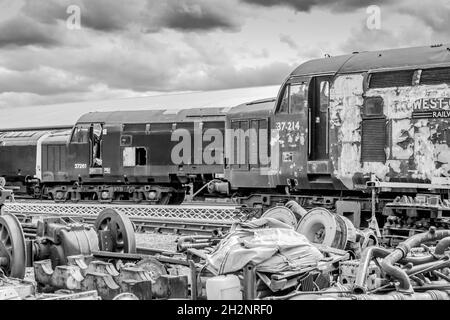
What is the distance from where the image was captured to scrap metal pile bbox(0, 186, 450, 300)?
525cm

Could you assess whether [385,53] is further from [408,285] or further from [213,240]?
[408,285]

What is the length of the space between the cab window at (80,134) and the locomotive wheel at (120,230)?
15604 millimetres

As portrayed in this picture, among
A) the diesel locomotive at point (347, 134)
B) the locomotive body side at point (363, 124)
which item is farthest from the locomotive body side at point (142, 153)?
the locomotive body side at point (363, 124)

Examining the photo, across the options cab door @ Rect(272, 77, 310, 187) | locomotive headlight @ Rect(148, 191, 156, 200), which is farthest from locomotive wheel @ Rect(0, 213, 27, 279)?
locomotive headlight @ Rect(148, 191, 156, 200)

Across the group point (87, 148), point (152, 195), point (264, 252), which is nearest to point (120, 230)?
point (264, 252)

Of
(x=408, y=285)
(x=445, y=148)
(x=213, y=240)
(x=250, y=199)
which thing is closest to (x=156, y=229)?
(x=250, y=199)

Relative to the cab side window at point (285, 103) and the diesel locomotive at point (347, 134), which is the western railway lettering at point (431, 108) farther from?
the cab side window at point (285, 103)

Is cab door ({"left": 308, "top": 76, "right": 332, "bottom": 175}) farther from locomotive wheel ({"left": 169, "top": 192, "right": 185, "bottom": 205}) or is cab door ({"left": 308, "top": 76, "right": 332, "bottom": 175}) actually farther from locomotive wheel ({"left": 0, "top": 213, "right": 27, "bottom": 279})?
locomotive wheel ({"left": 169, "top": 192, "right": 185, "bottom": 205})

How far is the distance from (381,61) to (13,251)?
26.5ft

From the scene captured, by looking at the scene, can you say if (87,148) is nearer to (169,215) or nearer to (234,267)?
(169,215)

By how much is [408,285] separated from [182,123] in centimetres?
1695

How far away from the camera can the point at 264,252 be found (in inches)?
212

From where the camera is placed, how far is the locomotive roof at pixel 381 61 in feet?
39.5

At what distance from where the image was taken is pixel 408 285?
16.8 ft
